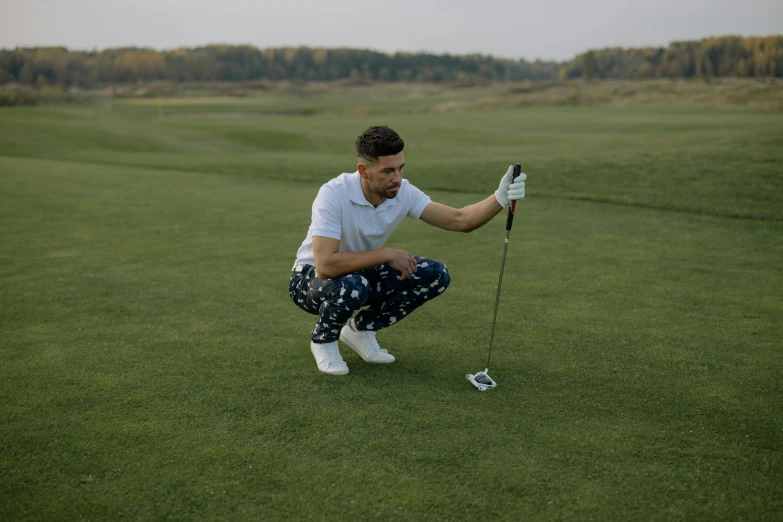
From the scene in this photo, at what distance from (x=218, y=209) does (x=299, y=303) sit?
615cm

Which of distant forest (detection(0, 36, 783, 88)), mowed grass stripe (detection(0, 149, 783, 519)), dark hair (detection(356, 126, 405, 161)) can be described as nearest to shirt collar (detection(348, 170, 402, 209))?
dark hair (detection(356, 126, 405, 161))

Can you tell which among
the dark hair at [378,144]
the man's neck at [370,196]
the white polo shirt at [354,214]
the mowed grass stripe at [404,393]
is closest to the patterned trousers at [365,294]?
the white polo shirt at [354,214]

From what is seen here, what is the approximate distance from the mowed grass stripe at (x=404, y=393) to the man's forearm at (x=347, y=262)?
642 millimetres

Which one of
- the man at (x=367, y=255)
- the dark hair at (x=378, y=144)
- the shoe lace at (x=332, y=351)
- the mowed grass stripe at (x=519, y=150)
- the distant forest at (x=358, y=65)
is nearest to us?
the dark hair at (x=378, y=144)

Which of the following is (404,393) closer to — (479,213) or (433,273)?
(433,273)

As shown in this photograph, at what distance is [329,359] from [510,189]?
1513 millimetres

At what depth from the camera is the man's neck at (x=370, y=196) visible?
14.0ft

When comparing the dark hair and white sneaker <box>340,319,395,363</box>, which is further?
white sneaker <box>340,319,395,363</box>

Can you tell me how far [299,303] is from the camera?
4633 millimetres

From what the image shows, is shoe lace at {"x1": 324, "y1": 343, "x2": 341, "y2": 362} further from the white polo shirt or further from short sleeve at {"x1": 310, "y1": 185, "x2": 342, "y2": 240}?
short sleeve at {"x1": 310, "y1": 185, "x2": 342, "y2": 240}

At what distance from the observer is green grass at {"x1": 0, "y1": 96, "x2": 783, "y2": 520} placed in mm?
2992

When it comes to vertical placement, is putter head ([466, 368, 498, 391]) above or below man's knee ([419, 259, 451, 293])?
below

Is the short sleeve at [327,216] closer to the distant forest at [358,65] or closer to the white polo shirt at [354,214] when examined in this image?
the white polo shirt at [354,214]

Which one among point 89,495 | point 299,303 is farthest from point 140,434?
point 299,303
